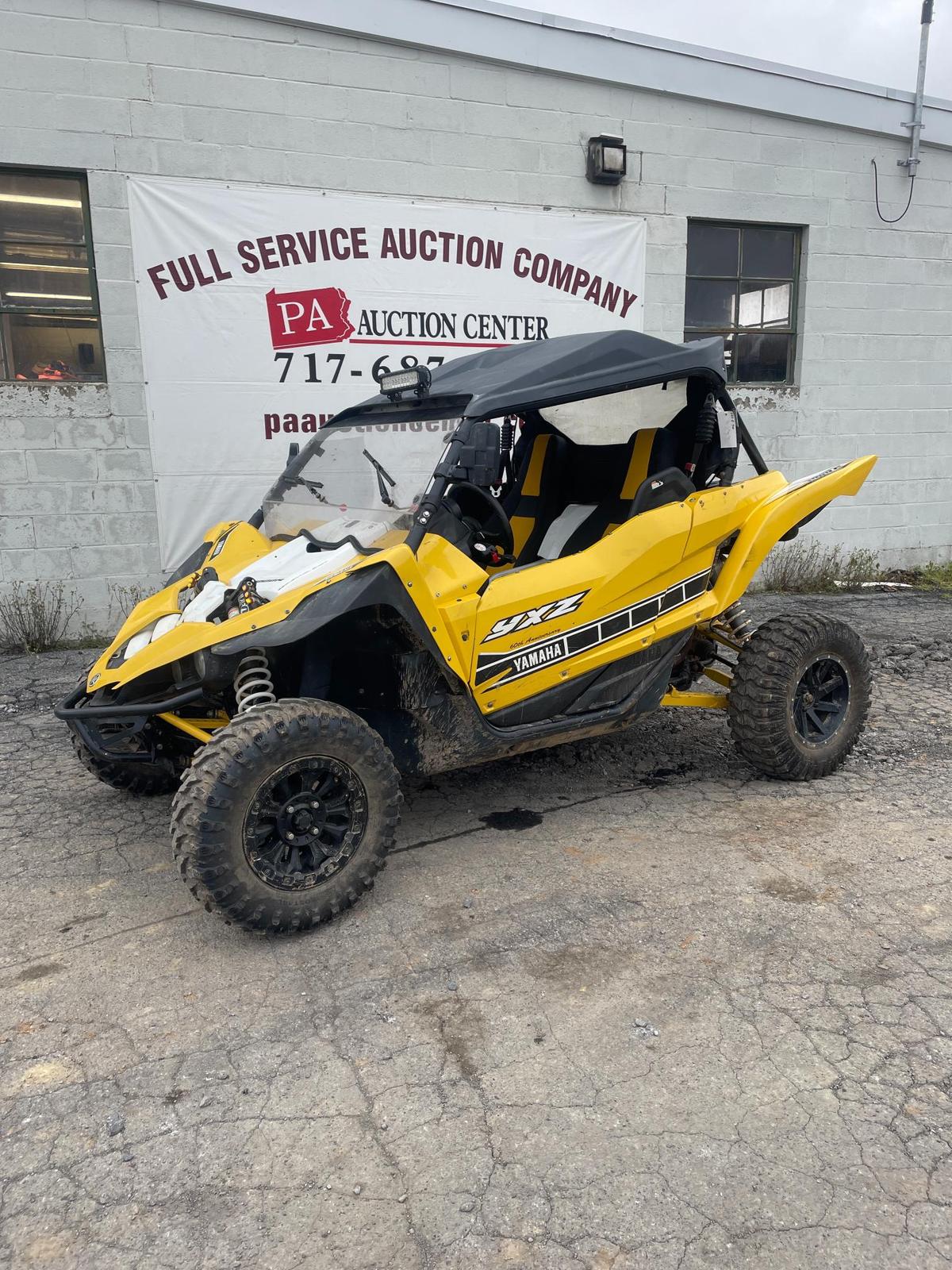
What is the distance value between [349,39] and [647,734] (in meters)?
5.63

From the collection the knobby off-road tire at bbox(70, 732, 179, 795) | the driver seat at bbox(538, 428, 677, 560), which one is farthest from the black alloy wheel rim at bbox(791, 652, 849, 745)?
the knobby off-road tire at bbox(70, 732, 179, 795)

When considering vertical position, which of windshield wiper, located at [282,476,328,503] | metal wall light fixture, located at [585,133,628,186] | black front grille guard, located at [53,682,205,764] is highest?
metal wall light fixture, located at [585,133,628,186]

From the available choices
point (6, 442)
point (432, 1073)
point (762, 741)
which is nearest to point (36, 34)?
point (6, 442)

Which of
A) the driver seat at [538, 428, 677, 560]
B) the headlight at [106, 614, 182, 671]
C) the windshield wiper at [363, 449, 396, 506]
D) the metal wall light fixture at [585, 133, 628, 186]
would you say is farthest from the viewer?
the metal wall light fixture at [585, 133, 628, 186]

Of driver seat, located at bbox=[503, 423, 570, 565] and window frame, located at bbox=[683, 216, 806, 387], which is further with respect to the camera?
window frame, located at bbox=[683, 216, 806, 387]

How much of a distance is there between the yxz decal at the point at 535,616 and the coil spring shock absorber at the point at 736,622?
1111mm

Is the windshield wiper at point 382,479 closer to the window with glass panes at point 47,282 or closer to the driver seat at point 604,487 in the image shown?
the driver seat at point 604,487

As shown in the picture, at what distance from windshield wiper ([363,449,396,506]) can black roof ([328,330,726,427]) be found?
25 centimetres

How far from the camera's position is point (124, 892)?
3.35 meters

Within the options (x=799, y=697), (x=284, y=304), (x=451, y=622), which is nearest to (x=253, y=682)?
(x=451, y=622)

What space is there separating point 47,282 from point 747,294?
19.8 feet

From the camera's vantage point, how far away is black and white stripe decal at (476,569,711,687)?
11.3 ft

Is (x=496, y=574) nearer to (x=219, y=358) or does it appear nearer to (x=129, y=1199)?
(x=129, y=1199)

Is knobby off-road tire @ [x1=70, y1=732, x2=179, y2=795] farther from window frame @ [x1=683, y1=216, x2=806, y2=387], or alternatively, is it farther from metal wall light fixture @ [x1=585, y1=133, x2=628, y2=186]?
window frame @ [x1=683, y1=216, x2=806, y2=387]
